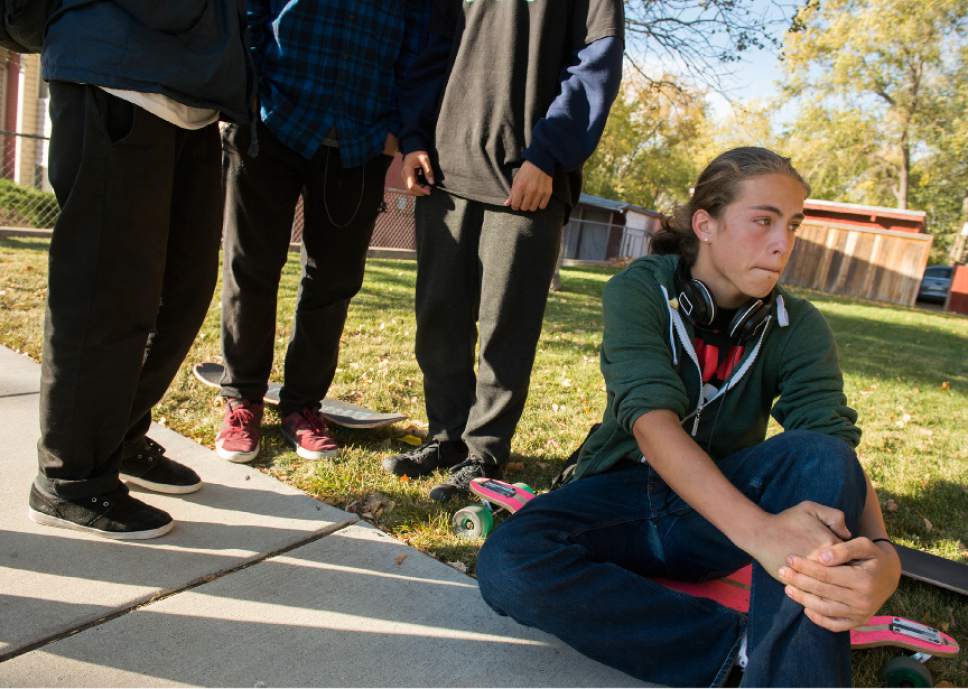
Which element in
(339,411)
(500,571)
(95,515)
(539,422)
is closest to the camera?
(500,571)

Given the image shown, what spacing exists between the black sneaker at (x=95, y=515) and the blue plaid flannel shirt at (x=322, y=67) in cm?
145

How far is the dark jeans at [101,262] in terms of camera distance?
199 cm

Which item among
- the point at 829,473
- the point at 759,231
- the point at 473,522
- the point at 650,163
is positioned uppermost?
the point at 650,163

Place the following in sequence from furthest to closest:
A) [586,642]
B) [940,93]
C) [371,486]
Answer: [940,93] < [371,486] < [586,642]

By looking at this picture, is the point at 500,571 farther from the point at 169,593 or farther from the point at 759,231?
the point at 759,231

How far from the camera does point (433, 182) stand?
114 inches

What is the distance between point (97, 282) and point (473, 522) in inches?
55.6

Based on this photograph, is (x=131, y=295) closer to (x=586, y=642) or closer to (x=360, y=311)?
(x=586, y=642)

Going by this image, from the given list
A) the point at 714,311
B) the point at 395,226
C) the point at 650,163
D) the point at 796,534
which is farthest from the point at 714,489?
the point at 650,163

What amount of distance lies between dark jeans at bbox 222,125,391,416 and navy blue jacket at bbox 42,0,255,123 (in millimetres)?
597

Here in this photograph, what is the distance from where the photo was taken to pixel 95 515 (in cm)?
221

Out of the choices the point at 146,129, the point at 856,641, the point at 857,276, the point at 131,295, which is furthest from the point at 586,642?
the point at 857,276

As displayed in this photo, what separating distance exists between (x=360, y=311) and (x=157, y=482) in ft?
15.0

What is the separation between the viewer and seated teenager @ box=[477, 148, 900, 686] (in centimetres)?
147
